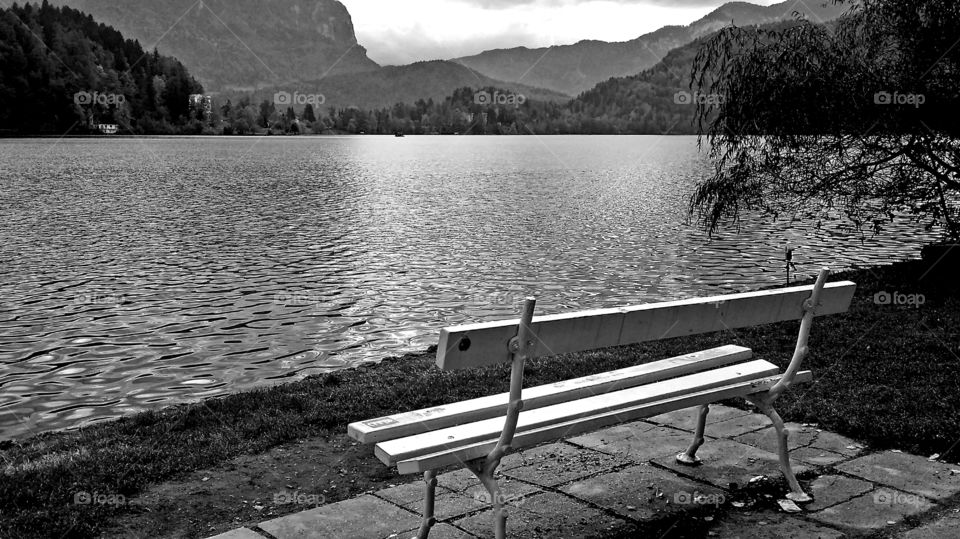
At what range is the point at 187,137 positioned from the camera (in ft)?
634

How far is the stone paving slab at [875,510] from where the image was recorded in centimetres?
498

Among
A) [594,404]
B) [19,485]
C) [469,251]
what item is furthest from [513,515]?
[469,251]

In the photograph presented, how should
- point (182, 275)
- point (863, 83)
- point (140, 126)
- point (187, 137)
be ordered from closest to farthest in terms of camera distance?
point (863, 83)
point (182, 275)
point (140, 126)
point (187, 137)

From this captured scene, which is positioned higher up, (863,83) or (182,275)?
(863,83)

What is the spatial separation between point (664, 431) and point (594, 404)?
185 centimetres

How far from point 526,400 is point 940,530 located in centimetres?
231

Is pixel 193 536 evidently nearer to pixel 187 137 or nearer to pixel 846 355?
pixel 846 355

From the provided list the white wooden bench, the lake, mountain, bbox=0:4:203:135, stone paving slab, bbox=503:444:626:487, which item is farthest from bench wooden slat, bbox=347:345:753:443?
mountain, bbox=0:4:203:135

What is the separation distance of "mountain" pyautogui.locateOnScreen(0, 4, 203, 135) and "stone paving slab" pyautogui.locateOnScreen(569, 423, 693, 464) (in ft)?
452

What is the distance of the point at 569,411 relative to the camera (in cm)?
490

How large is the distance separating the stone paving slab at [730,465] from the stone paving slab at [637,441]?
147 millimetres

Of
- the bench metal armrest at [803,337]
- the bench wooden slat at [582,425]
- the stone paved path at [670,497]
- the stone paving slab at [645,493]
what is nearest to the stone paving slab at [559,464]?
the stone paved path at [670,497]

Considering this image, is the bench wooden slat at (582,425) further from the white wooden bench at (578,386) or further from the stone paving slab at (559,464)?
the stone paving slab at (559,464)

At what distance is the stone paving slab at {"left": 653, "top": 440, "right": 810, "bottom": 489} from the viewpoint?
5.70 m
